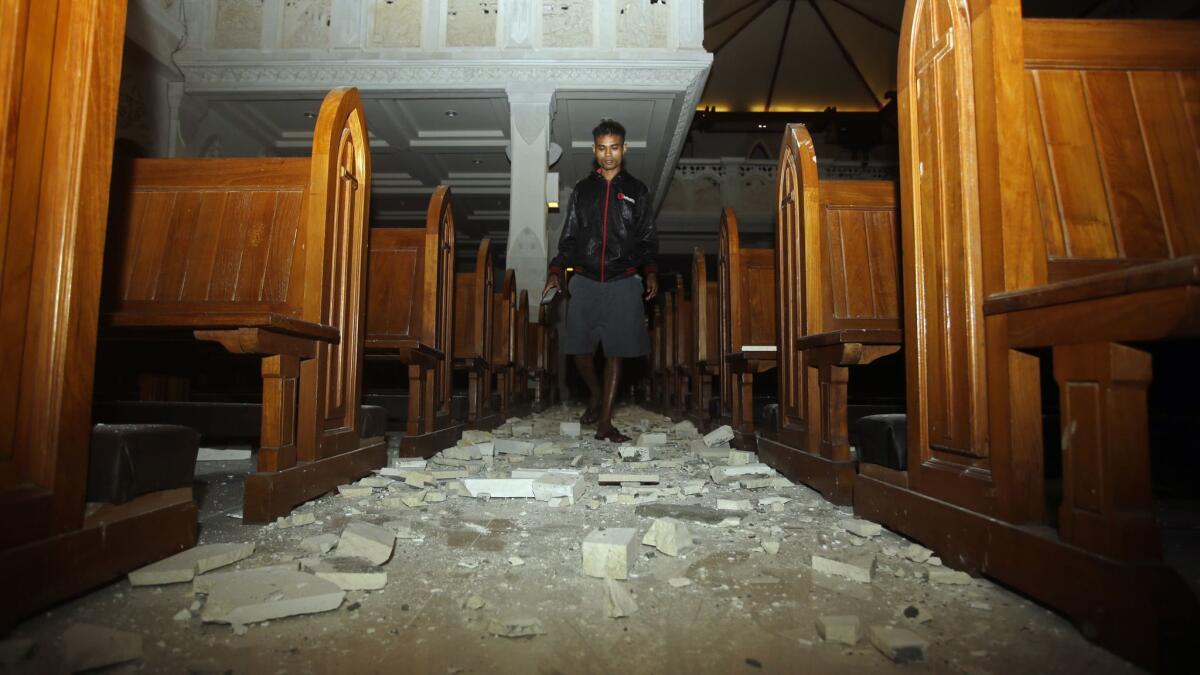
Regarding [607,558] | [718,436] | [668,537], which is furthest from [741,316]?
[607,558]

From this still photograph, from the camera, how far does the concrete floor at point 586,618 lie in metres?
1.07

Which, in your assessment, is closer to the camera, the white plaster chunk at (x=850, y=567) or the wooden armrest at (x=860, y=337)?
the white plaster chunk at (x=850, y=567)

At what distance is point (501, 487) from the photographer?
2.52m

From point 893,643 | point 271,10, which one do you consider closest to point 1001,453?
point 893,643

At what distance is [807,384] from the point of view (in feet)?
8.75

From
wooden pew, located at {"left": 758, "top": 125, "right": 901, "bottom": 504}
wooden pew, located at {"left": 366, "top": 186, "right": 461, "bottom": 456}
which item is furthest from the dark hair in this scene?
wooden pew, located at {"left": 758, "top": 125, "right": 901, "bottom": 504}

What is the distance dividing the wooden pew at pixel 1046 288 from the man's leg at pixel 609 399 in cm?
238

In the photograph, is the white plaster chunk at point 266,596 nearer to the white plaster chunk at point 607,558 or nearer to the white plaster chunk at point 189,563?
the white plaster chunk at point 189,563

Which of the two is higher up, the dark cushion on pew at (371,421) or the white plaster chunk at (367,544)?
the dark cushion on pew at (371,421)

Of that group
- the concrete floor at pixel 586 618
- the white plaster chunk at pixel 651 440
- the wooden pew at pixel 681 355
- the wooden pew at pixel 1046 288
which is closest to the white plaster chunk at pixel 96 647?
the concrete floor at pixel 586 618

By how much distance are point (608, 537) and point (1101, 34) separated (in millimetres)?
1868

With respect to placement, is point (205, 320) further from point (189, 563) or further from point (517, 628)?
point (517, 628)

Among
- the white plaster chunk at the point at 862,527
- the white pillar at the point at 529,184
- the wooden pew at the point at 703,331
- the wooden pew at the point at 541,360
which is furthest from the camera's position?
the white pillar at the point at 529,184

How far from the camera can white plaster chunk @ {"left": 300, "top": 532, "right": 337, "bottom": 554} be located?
1.69m
